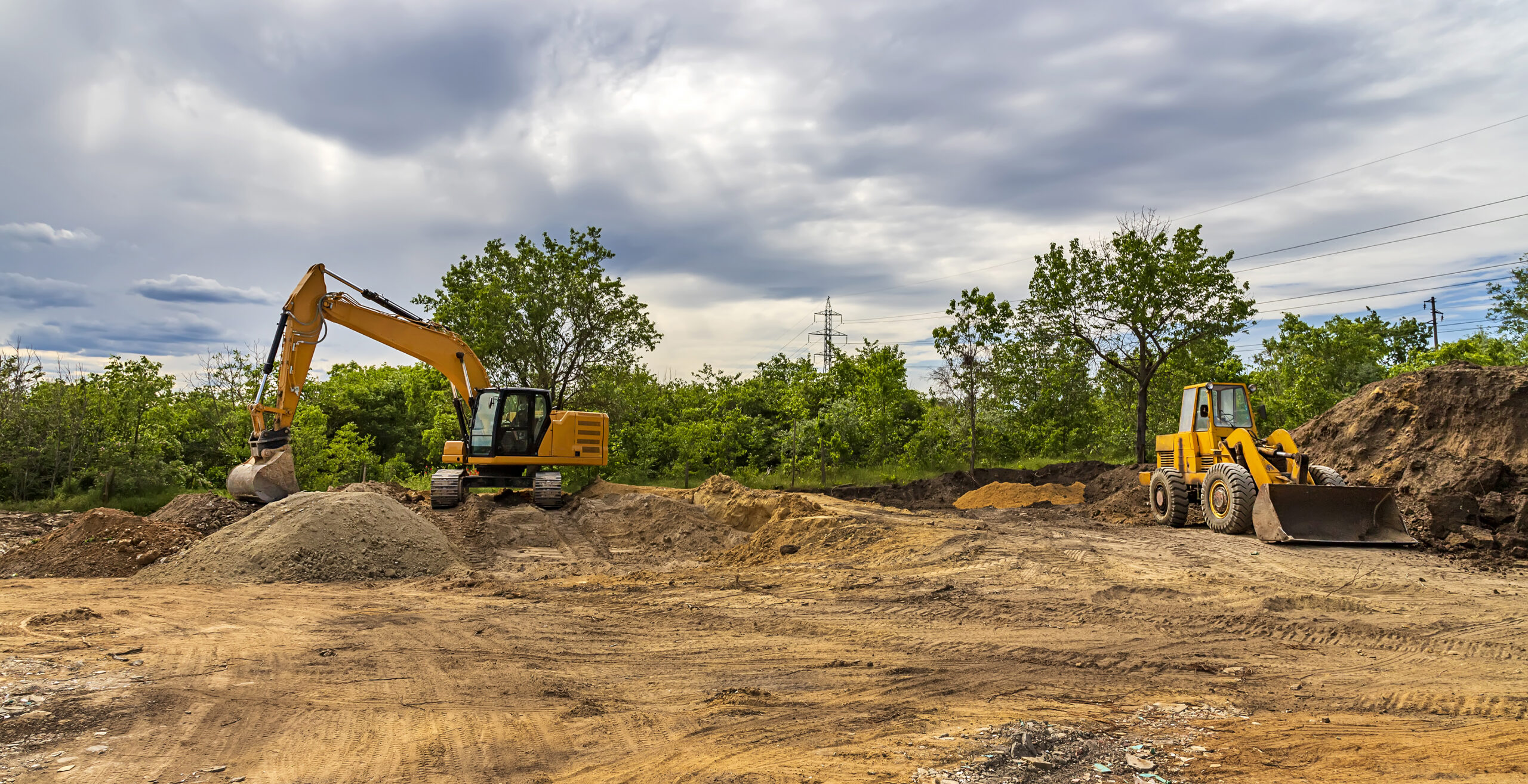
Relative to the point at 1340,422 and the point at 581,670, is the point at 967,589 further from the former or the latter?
the point at 1340,422

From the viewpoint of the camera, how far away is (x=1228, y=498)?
13.8 m

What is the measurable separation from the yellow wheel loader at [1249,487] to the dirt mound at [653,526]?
8276mm

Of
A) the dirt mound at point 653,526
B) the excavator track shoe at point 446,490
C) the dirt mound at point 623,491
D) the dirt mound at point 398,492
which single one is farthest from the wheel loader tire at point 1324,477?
the dirt mound at point 398,492

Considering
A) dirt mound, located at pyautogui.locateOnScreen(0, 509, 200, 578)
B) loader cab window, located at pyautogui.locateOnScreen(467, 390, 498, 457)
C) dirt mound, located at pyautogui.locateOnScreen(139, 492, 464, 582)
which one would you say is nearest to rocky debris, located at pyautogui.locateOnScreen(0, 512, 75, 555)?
dirt mound, located at pyautogui.locateOnScreen(0, 509, 200, 578)

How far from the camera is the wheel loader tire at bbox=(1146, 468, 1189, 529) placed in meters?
15.3

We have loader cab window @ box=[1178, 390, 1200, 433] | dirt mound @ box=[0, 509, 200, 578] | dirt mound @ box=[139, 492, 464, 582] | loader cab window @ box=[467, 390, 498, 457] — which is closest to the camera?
dirt mound @ box=[139, 492, 464, 582]

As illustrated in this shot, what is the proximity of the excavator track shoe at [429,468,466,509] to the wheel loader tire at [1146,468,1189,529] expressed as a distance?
1436cm

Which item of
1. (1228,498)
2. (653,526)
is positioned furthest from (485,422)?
(1228,498)

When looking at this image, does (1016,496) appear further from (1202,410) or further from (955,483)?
(1202,410)

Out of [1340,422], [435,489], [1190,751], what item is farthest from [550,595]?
[1340,422]

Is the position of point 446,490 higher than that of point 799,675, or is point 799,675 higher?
point 446,490

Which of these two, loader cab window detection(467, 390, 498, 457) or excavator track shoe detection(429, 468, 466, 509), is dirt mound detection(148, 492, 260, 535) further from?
loader cab window detection(467, 390, 498, 457)

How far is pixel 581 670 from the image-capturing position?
655cm

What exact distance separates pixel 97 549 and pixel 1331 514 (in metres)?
18.3
